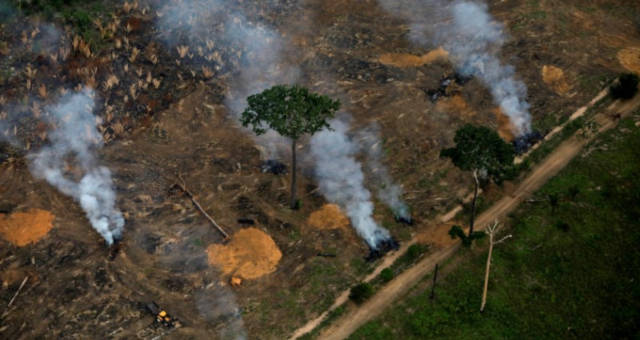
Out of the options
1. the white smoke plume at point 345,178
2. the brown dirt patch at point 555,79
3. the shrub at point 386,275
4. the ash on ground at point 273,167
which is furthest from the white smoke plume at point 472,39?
the ash on ground at point 273,167

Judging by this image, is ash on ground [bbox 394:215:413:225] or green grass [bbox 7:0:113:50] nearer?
ash on ground [bbox 394:215:413:225]

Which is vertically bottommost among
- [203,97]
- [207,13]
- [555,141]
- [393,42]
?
[555,141]

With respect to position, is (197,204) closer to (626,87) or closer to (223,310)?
(223,310)

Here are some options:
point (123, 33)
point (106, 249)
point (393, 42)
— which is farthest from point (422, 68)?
point (106, 249)

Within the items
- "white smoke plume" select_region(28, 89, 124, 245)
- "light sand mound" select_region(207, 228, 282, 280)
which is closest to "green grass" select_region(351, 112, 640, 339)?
"light sand mound" select_region(207, 228, 282, 280)

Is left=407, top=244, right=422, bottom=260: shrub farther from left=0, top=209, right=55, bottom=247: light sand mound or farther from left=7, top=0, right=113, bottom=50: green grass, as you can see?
left=7, top=0, right=113, bottom=50: green grass

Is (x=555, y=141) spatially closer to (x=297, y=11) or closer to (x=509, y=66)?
(x=509, y=66)

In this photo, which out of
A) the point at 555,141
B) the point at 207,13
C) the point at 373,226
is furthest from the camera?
the point at 207,13

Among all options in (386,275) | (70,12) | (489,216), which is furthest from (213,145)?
(70,12)
